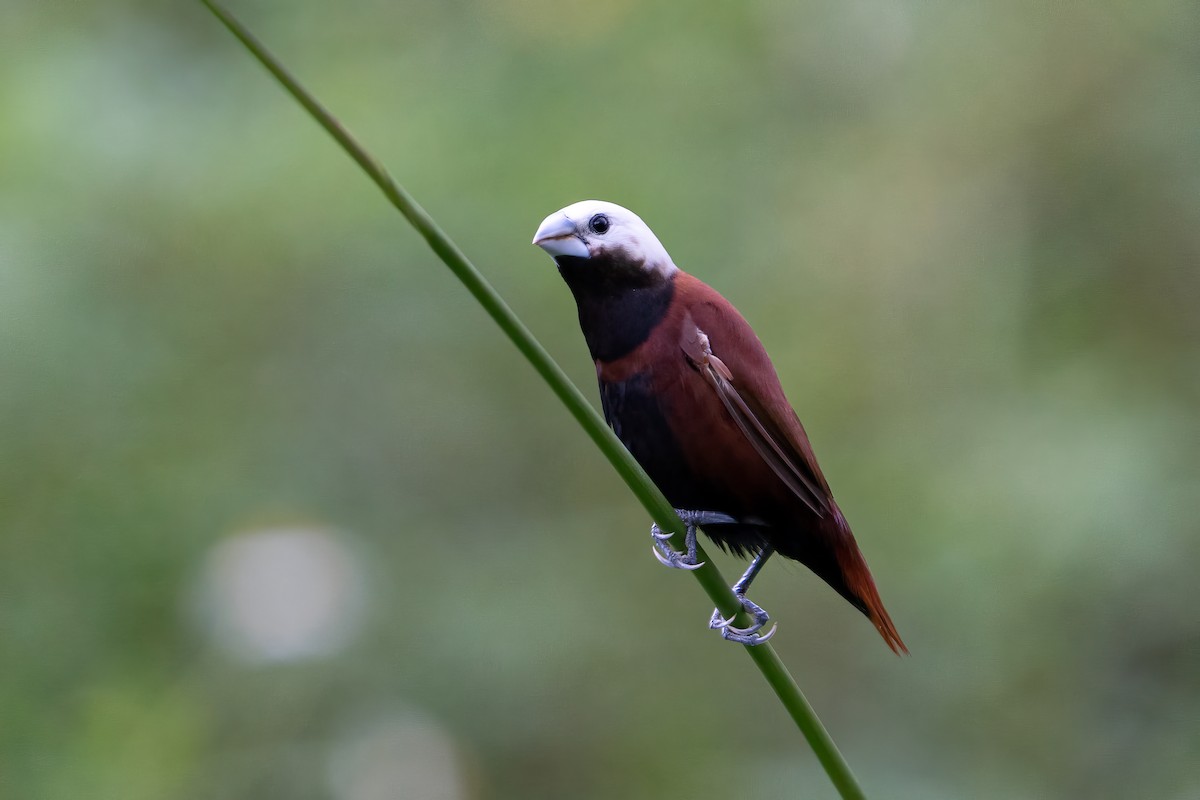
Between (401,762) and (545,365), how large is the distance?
3038mm

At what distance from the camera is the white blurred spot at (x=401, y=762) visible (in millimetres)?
3830

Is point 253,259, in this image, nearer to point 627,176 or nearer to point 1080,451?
point 627,176

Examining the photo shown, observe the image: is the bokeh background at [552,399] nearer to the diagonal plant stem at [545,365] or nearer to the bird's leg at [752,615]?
the bird's leg at [752,615]

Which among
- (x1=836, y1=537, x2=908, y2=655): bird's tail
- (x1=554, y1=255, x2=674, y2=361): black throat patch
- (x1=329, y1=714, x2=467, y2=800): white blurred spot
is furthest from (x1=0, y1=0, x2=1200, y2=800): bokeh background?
(x1=554, y1=255, x2=674, y2=361): black throat patch

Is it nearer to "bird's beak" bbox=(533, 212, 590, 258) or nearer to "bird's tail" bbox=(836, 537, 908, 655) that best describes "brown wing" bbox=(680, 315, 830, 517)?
"bird's tail" bbox=(836, 537, 908, 655)

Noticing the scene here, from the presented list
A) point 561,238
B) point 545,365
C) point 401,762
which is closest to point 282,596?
point 401,762

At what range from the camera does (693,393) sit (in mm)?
2025

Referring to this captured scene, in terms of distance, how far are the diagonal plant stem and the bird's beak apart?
1.65ft

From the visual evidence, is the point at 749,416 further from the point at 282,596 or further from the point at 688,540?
the point at 282,596

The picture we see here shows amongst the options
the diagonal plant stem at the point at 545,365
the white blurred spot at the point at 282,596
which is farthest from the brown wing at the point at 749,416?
the white blurred spot at the point at 282,596

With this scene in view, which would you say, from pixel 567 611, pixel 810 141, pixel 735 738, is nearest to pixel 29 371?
pixel 567 611

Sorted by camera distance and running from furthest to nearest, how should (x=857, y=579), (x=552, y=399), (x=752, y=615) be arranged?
(x=552, y=399) → (x=857, y=579) → (x=752, y=615)

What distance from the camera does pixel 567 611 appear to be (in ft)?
13.6

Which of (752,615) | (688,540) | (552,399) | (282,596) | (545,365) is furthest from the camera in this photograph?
(552,399)
